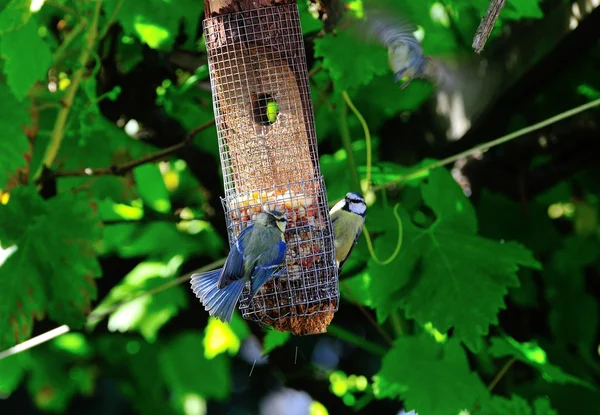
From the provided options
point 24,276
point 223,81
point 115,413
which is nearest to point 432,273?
point 223,81

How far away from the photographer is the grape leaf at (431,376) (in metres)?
4.25

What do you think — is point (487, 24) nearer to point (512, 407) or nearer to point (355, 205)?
point (355, 205)

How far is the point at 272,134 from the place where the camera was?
11.9 feet

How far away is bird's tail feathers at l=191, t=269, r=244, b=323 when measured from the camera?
125 inches

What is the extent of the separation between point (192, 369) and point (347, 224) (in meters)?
1.94

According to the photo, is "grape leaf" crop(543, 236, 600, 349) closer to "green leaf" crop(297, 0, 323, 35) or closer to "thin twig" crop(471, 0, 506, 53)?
"green leaf" crop(297, 0, 323, 35)

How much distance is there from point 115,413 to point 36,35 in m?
3.84

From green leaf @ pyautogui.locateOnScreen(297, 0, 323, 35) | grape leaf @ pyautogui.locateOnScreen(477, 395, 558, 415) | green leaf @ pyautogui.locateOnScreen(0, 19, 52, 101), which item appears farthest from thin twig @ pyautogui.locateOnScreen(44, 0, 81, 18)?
grape leaf @ pyautogui.locateOnScreen(477, 395, 558, 415)

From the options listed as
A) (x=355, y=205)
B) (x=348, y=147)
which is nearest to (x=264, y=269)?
(x=355, y=205)

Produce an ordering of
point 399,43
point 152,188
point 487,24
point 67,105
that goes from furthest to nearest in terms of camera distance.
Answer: point 152,188, point 67,105, point 399,43, point 487,24

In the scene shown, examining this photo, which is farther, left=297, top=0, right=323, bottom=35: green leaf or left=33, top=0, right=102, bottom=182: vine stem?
left=33, top=0, right=102, bottom=182: vine stem

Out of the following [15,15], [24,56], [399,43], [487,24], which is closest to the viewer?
[487,24]

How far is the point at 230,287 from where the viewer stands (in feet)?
10.6

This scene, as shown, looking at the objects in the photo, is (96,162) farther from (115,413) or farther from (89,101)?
(115,413)
